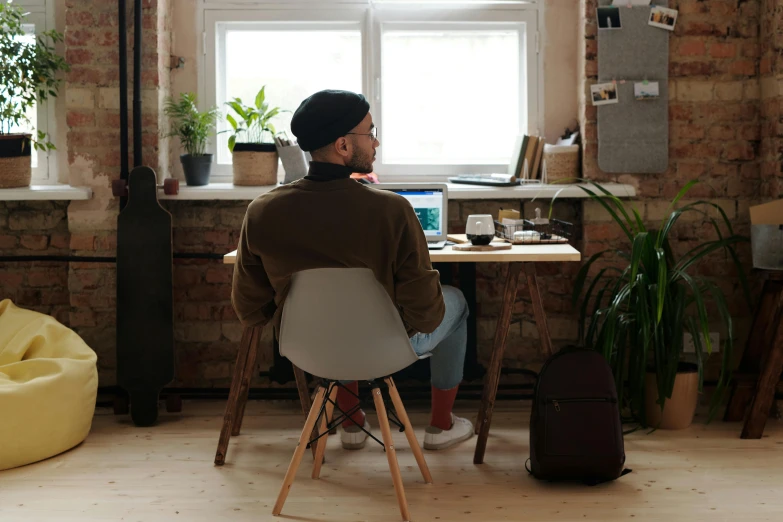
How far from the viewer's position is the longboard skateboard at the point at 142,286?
371cm

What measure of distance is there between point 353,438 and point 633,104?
1.97 meters

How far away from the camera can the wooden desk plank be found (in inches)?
119

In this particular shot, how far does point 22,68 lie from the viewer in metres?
3.75

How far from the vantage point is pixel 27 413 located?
10.3ft

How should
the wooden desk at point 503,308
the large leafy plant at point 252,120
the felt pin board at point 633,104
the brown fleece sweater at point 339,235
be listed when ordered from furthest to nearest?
the large leafy plant at point 252,120 → the felt pin board at point 633,104 → the wooden desk at point 503,308 → the brown fleece sweater at point 339,235

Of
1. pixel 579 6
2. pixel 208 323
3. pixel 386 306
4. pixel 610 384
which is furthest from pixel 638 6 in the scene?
pixel 208 323

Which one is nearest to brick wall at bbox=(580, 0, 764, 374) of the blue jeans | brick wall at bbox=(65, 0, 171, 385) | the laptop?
the laptop

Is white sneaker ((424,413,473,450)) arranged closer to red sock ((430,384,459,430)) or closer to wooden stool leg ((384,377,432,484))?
red sock ((430,384,459,430))

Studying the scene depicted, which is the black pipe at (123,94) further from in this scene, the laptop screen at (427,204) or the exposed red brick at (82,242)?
the laptop screen at (427,204)

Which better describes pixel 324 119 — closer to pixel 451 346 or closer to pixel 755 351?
pixel 451 346

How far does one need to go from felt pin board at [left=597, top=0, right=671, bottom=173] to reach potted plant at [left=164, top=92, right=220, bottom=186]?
1824 millimetres

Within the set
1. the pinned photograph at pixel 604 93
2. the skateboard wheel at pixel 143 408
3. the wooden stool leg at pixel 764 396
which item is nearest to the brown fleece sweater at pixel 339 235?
the skateboard wheel at pixel 143 408

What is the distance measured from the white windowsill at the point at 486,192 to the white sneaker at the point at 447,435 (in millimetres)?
1021

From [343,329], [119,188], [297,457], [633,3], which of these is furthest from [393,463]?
[633,3]
